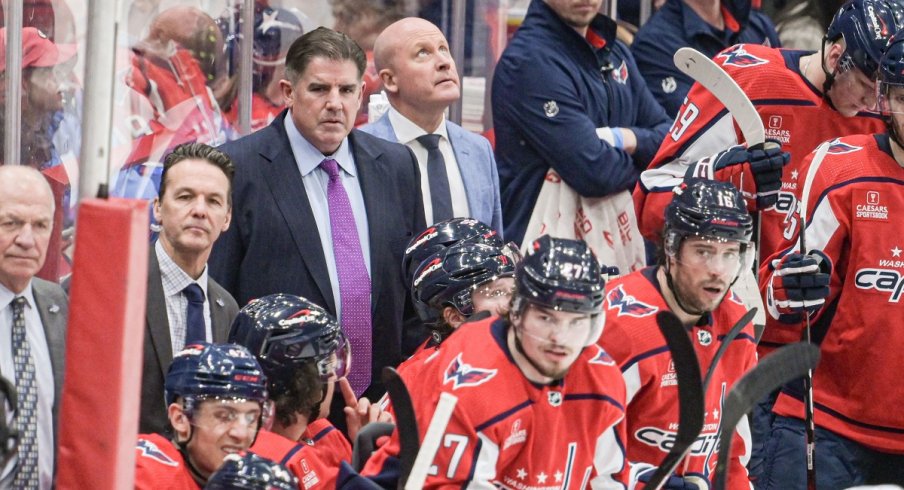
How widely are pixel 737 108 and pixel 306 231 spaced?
1242 mm

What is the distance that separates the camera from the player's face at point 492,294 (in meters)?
4.05

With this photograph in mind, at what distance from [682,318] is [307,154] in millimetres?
1276

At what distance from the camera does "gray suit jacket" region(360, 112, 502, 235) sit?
4973mm

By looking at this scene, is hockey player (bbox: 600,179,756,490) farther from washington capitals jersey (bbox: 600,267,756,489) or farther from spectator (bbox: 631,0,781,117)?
spectator (bbox: 631,0,781,117)

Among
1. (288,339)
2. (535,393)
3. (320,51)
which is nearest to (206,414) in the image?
(288,339)

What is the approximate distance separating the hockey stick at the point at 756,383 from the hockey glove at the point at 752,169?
79 cm

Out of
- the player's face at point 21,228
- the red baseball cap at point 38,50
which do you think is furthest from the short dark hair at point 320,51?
the player's face at point 21,228

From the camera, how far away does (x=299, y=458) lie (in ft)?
11.7

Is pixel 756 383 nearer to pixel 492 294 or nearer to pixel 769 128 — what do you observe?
pixel 492 294

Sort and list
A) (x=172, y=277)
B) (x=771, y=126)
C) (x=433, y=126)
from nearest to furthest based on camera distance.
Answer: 1. (x=172, y=277)
2. (x=771, y=126)
3. (x=433, y=126)

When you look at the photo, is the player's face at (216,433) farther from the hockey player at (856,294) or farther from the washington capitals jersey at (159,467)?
the hockey player at (856,294)

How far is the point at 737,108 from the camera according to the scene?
428 cm

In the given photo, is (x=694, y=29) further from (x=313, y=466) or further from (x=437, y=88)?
(x=313, y=466)

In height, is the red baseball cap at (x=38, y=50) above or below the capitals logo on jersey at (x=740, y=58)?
below
